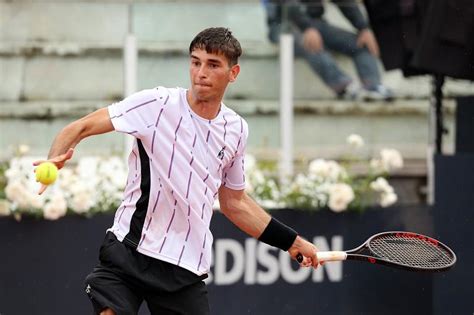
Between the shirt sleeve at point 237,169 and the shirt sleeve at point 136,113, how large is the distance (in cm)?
42

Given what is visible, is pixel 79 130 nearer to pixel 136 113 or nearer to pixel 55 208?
pixel 136 113

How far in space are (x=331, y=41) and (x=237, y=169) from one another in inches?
173

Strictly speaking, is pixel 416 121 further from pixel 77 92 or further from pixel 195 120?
pixel 195 120

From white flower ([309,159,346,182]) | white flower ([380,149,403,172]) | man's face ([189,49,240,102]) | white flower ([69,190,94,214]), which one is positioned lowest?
white flower ([69,190,94,214])

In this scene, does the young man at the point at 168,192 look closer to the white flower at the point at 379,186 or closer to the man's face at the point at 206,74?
the man's face at the point at 206,74

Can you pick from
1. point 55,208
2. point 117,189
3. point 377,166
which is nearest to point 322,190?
point 377,166

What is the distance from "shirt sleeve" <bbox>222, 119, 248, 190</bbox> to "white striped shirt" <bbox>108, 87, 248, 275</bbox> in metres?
0.16

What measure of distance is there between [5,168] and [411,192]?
3.61m

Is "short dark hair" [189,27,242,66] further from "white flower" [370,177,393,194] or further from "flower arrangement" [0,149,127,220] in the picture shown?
"white flower" [370,177,393,194]

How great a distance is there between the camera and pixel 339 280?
317 inches

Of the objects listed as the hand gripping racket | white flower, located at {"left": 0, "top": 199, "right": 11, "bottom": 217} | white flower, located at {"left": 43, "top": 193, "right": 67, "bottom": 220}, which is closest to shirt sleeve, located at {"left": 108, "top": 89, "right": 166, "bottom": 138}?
the hand gripping racket

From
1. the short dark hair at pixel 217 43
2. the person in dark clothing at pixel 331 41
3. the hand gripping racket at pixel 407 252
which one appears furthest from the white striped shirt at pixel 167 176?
the person in dark clothing at pixel 331 41

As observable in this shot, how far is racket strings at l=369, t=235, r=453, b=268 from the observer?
591cm

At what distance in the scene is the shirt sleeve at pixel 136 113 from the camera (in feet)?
17.4
